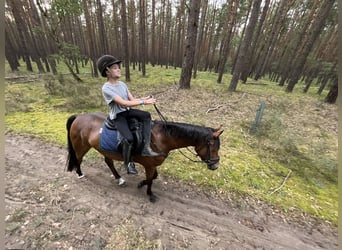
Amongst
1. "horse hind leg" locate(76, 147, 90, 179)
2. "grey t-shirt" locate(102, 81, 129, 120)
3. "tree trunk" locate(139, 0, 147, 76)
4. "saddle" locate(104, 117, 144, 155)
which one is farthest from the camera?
"tree trunk" locate(139, 0, 147, 76)

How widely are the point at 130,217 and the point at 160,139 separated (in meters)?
1.47

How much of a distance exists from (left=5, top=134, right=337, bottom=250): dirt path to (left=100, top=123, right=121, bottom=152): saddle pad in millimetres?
1056

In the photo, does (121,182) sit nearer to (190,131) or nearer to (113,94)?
(190,131)

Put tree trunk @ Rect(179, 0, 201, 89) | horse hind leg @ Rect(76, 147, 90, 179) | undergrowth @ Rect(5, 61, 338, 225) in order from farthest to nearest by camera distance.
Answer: tree trunk @ Rect(179, 0, 201, 89)
undergrowth @ Rect(5, 61, 338, 225)
horse hind leg @ Rect(76, 147, 90, 179)

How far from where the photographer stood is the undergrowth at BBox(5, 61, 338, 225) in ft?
13.7

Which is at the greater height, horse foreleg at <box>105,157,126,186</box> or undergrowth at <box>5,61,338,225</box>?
horse foreleg at <box>105,157,126,186</box>

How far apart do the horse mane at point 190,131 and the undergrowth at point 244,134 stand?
4.83 ft

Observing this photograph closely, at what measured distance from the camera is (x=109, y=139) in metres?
3.23

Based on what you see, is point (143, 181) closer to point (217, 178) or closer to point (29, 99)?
point (217, 178)

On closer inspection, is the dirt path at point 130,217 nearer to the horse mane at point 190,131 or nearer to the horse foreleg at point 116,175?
the horse foreleg at point 116,175

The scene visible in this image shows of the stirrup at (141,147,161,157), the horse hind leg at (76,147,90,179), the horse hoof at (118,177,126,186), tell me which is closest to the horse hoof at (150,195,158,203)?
the horse hoof at (118,177,126,186)

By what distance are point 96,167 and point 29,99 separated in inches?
A: 265

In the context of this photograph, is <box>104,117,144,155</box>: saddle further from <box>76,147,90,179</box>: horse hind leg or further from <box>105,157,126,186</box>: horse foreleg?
<box>76,147,90,179</box>: horse hind leg

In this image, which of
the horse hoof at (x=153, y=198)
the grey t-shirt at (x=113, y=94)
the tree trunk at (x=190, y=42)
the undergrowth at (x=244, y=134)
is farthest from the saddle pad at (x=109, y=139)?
the tree trunk at (x=190, y=42)
